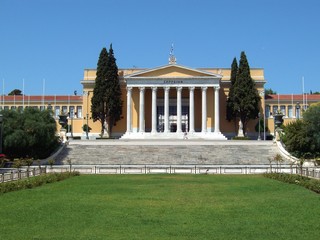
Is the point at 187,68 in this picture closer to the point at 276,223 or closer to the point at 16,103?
the point at 16,103

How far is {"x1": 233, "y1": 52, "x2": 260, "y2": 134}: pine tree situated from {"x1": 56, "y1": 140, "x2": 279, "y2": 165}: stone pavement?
12.5 metres

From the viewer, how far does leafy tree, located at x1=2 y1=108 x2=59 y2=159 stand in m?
44.8

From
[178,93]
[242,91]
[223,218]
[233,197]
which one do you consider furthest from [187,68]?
[223,218]

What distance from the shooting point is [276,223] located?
44.1 ft

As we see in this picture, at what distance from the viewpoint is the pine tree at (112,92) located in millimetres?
65312

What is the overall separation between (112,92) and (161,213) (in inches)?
2005

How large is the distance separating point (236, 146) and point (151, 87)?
19.7 meters

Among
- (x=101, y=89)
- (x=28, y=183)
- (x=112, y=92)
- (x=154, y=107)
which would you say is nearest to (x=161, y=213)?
(x=28, y=183)

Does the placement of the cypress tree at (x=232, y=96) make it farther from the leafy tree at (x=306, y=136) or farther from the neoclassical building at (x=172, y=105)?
the leafy tree at (x=306, y=136)

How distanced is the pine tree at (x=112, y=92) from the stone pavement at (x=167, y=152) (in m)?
12.1

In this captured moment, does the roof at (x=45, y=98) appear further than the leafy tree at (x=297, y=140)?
Yes

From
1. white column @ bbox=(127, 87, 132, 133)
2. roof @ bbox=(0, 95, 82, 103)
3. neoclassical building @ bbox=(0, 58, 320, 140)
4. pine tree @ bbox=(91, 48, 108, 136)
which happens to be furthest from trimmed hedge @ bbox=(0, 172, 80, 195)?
roof @ bbox=(0, 95, 82, 103)

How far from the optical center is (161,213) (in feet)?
50.1

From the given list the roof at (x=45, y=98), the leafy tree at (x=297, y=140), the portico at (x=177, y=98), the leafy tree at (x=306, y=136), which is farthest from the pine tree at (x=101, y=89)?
the leafy tree at (x=306, y=136)
